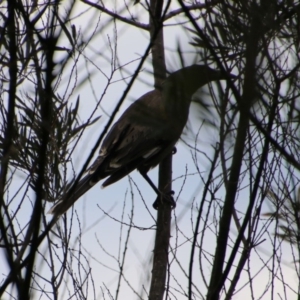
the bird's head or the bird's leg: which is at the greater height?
the bird's leg

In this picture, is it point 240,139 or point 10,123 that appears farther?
point 240,139

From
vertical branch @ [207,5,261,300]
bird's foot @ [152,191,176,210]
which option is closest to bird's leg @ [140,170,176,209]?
bird's foot @ [152,191,176,210]

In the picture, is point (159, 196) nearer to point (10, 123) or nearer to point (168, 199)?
point (168, 199)

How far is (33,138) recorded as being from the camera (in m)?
3.50

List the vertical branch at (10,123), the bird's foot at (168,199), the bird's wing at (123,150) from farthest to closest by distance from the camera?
the bird's wing at (123,150) → the bird's foot at (168,199) → the vertical branch at (10,123)

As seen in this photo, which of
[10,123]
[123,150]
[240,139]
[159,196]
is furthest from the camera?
[123,150]

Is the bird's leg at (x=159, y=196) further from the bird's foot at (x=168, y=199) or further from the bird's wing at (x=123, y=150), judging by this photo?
the bird's wing at (x=123, y=150)

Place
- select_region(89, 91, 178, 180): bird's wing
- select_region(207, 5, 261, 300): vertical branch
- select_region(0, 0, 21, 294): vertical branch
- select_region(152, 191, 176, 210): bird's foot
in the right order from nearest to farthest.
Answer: select_region(0, 0, 21, 294): vertical branch → select_region(207, 5, 261, 300): vertical branch → select_region(152, 191, 176, 210): bird's foot → select_region(89, 91, 178, 180): bird's wing

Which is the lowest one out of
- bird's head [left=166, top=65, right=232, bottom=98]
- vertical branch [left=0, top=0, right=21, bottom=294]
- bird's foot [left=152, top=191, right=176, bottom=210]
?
vertical branch [left=0, top=0, right=21, bottom=294]

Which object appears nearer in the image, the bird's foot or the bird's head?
the bird's head

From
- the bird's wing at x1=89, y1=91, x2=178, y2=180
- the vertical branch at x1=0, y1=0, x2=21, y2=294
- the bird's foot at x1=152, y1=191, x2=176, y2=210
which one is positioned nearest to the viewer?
the vertical branch at x1=0, y1=0, x2=21, y2=294

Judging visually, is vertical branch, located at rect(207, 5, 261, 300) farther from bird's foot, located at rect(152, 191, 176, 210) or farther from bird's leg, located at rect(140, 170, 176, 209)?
bird's foot, located at rect(152, 191, 176, 210)

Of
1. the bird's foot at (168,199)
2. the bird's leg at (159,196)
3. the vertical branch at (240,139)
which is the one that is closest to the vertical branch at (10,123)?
the vertical branch at (240,139)

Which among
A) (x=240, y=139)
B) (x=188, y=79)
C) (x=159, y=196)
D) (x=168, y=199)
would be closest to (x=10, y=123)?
(x=188, y=79)
